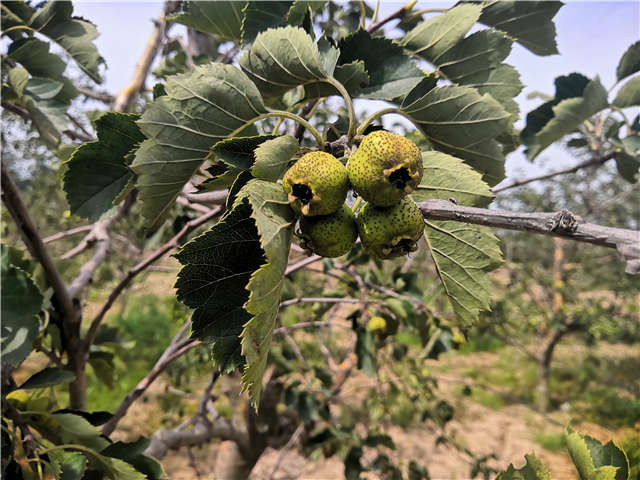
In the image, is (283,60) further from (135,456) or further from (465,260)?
(135,456)

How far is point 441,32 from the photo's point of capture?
0.96 m

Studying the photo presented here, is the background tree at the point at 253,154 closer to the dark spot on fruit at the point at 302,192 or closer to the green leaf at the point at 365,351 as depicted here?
the dark spot on fruit at the point at 302,192

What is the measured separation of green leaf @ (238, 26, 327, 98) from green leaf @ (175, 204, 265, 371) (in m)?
0.32

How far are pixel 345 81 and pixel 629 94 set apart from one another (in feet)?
4.21

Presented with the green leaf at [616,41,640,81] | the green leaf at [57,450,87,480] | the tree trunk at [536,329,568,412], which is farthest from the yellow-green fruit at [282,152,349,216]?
the tree trunk at [536,329,568,412]

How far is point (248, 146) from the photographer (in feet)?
2.27

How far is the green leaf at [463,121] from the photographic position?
78 centimetres

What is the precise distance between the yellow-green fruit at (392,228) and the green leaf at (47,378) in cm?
111

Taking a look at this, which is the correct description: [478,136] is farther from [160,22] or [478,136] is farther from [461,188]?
[160,22]

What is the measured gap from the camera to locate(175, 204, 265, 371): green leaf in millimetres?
635

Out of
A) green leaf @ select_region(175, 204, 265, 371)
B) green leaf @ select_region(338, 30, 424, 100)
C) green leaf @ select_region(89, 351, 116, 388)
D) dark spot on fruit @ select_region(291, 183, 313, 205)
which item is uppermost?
green leaf @ select_region(338, 30, 424, 100)

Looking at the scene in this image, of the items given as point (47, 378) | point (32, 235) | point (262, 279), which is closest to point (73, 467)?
point (47, 378)

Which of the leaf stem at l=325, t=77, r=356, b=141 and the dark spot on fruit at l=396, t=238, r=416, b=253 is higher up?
the leaf stem at l=325, t=77, r=356, b=141

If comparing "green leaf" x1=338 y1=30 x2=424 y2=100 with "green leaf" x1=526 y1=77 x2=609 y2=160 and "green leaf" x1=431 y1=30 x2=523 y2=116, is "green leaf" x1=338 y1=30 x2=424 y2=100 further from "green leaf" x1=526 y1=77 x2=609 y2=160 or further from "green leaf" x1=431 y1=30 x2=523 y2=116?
"green leaf" x1=526 y1=77 x2=609 y2=160
